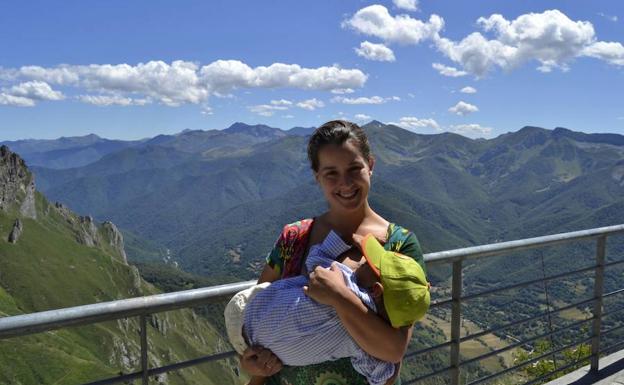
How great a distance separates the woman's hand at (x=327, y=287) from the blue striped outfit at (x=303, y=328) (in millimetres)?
40

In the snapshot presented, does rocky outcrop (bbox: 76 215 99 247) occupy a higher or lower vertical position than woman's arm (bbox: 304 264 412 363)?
lower

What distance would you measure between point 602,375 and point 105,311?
606 centimetres

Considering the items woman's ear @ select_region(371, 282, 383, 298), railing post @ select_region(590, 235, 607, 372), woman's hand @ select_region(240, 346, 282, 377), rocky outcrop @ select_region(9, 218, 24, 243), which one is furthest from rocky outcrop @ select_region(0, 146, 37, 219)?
woman's ear @ select_region(371, 282, 383, 298)

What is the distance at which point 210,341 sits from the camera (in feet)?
401

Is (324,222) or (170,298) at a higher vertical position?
(324,222)

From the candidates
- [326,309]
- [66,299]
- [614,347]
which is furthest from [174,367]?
[66,299]

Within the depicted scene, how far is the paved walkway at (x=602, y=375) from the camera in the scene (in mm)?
6090

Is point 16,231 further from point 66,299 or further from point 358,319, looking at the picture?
point 358,319

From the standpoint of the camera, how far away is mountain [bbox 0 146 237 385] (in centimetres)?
6681

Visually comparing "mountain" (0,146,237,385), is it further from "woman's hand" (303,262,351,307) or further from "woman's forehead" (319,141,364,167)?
"woman's hand" (303,262,351,307)

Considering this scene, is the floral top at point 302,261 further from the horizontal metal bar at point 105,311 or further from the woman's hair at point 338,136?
the horizontal metal bar at point 105,311

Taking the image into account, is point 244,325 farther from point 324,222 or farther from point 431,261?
point 431,261

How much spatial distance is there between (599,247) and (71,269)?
121m

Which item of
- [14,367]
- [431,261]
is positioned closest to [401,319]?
[431,261]
